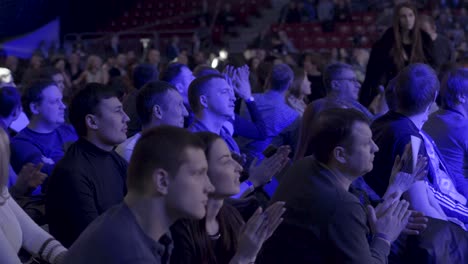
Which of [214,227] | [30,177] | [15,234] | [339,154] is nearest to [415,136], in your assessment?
[339,154]

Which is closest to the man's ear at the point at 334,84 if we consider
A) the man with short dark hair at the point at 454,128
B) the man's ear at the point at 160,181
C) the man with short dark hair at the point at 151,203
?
the man with short dark hair at the point at 454,128

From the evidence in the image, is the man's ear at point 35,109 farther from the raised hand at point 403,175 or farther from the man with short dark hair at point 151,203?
the man with short dark hair at point 151,203

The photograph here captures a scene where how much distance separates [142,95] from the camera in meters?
4.27

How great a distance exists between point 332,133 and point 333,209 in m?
0.38

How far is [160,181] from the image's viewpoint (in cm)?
231

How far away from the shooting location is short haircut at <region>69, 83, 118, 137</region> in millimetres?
3848

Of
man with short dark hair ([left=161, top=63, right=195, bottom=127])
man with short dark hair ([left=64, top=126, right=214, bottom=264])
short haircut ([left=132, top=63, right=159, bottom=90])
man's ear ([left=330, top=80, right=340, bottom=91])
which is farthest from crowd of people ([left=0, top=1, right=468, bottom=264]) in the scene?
short haircut ([left=132, top=63, right=159, bottom=90])

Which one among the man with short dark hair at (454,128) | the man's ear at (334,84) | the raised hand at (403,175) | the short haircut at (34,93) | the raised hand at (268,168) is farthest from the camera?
the man's ear at (334,84)

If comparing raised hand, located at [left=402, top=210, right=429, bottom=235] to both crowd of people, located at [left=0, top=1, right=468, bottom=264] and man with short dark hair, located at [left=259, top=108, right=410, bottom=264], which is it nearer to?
crowd of people, located at [left=0, top=1, right=468, bottom=264]

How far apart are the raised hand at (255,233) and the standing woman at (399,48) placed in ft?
12.9

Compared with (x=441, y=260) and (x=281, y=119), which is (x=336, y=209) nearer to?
(x=441, y=260)

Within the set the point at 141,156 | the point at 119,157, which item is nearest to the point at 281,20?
the point at 119,157

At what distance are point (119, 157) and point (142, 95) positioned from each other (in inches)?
21.0

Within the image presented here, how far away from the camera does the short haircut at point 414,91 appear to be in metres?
4.03
